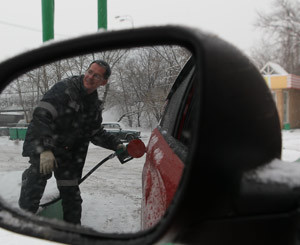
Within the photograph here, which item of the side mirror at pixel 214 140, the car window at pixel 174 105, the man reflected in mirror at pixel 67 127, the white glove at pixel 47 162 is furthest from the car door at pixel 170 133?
the side mirror at pixel 214 140

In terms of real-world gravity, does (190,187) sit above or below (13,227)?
above

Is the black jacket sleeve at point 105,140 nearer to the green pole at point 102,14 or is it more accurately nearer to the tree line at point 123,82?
the tree line at point 123,82

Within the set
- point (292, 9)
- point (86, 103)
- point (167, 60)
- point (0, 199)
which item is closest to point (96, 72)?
point (86, 103)

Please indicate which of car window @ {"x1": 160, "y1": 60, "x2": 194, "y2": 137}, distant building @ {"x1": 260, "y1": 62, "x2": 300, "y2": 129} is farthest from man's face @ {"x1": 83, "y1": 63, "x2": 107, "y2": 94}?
distant building @ {"x1": 260, "y1": 62, "x2": 300, "y2": 129}

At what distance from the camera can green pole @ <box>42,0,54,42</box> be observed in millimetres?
5840

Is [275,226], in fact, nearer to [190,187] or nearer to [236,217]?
[236,217]

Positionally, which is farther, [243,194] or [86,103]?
[86,103]

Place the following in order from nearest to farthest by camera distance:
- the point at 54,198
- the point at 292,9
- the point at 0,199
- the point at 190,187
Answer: the point at 190,187, the point at 0,199, the point at 54,198, the point at 292,9

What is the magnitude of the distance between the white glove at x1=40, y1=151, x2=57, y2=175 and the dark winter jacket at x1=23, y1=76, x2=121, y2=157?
0.03m

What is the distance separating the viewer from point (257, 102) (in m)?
0.75

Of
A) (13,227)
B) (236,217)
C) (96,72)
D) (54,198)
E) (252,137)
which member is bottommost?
(54,198)

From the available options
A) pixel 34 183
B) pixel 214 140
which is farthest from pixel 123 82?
pixel 214 140

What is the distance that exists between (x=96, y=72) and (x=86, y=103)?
141 millimetres

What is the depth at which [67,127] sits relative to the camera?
146cm
